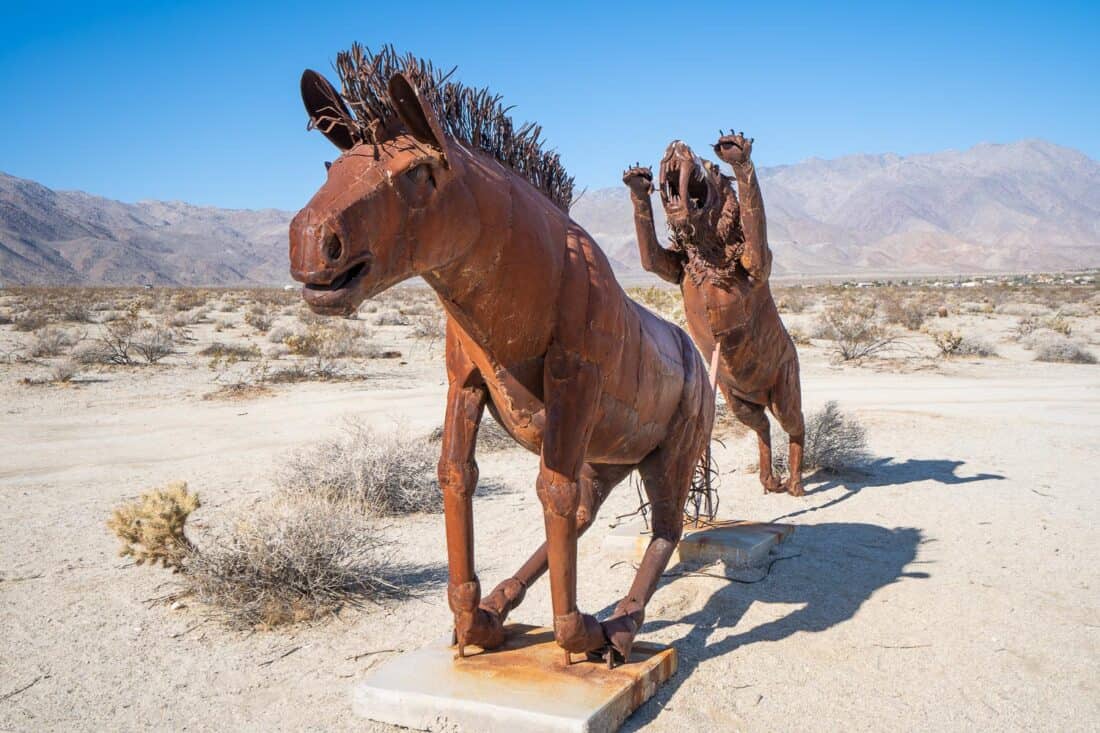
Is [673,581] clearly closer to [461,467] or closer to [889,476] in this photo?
[461,467]

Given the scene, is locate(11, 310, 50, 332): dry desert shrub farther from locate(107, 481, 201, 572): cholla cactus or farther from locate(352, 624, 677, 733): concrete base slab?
locate(352, 624, 677, 733): concrete base slab

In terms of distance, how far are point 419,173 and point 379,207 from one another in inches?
8.0

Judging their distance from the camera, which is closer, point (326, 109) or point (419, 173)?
point (419, 173)

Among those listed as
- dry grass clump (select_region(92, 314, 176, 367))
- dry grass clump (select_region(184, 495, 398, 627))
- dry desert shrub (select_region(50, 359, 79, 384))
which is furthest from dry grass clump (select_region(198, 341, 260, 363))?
dry grass clump (select_region(184, 495, 398, 627))

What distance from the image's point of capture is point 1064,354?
17.7m

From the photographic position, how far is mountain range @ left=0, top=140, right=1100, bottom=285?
104 m

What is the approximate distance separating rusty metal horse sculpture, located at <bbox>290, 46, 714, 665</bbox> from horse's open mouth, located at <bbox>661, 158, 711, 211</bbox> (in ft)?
4.46

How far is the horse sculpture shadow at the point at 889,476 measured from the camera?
773 cm

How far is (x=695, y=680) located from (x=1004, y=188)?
224135 millimetres

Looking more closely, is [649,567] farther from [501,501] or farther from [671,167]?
[501,501]

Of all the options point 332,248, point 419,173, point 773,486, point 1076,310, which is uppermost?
point 419,173

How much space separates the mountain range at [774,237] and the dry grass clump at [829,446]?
78.9 m

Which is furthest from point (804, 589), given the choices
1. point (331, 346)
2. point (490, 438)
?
point (331, 346)

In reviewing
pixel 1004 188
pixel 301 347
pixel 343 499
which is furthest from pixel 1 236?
pixel 1004 188
